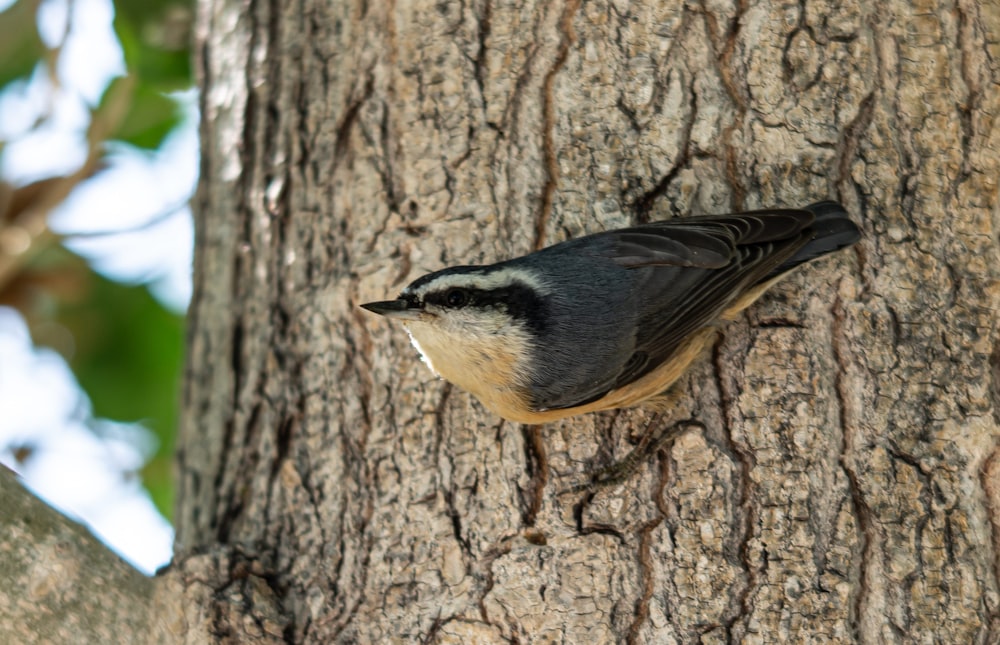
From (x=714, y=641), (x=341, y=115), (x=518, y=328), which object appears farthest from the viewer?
(x=341, y=115)

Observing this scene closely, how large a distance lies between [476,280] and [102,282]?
2589mm

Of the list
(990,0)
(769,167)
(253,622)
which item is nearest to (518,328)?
(769,167)

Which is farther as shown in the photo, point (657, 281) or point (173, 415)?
point (173, 415)

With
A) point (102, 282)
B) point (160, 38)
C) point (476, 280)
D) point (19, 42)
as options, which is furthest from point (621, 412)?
point (19, 42)

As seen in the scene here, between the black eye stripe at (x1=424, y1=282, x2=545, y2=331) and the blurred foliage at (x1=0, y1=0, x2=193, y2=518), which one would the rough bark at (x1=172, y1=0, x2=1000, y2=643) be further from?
the blurred foliage at (x1=0, y1=0, x2=193, y2=518)

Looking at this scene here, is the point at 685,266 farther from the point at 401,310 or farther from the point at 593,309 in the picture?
the point at 401,310

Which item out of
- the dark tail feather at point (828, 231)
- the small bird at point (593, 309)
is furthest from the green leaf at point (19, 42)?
the dark tail feather at point (828, 231)

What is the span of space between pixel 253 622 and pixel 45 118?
2459 mm

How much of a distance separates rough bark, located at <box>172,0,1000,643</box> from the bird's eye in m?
0.19

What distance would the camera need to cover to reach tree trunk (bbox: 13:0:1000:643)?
2061mm

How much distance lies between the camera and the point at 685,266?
2330mm

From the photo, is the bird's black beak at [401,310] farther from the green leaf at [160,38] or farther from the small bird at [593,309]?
the green leaf at [160,38]

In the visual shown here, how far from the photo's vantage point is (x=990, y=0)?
233 cm

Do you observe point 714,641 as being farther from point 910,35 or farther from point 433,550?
point 910,35
